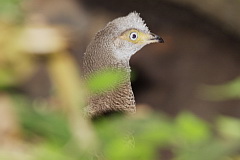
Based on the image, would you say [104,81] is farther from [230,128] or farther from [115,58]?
[230,128]

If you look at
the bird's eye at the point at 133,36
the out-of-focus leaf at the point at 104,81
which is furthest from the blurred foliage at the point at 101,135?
the bird's eye at the point at 133,36

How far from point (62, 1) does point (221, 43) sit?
1.01 m

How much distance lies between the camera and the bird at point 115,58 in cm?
80

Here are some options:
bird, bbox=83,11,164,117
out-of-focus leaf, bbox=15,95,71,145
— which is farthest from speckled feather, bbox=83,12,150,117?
out-of-focus leaf, bbox=15,95,71,145

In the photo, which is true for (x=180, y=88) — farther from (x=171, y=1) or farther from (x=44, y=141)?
(x=44, y=141)

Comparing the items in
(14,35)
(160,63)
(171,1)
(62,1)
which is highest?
(62,1)

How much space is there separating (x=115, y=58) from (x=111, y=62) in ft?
0.11

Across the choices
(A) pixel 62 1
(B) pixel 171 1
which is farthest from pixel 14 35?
(A) pixel 62 1

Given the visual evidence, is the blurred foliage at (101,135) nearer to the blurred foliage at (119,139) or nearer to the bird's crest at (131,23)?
the blurred foliage at (119,139)

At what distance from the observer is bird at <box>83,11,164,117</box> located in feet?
2.61

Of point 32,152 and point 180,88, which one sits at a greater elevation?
point 180,88

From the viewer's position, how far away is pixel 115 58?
840 millimetres

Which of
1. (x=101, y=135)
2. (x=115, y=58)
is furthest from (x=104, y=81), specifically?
(x=115, y=58)

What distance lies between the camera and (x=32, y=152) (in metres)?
0.67
